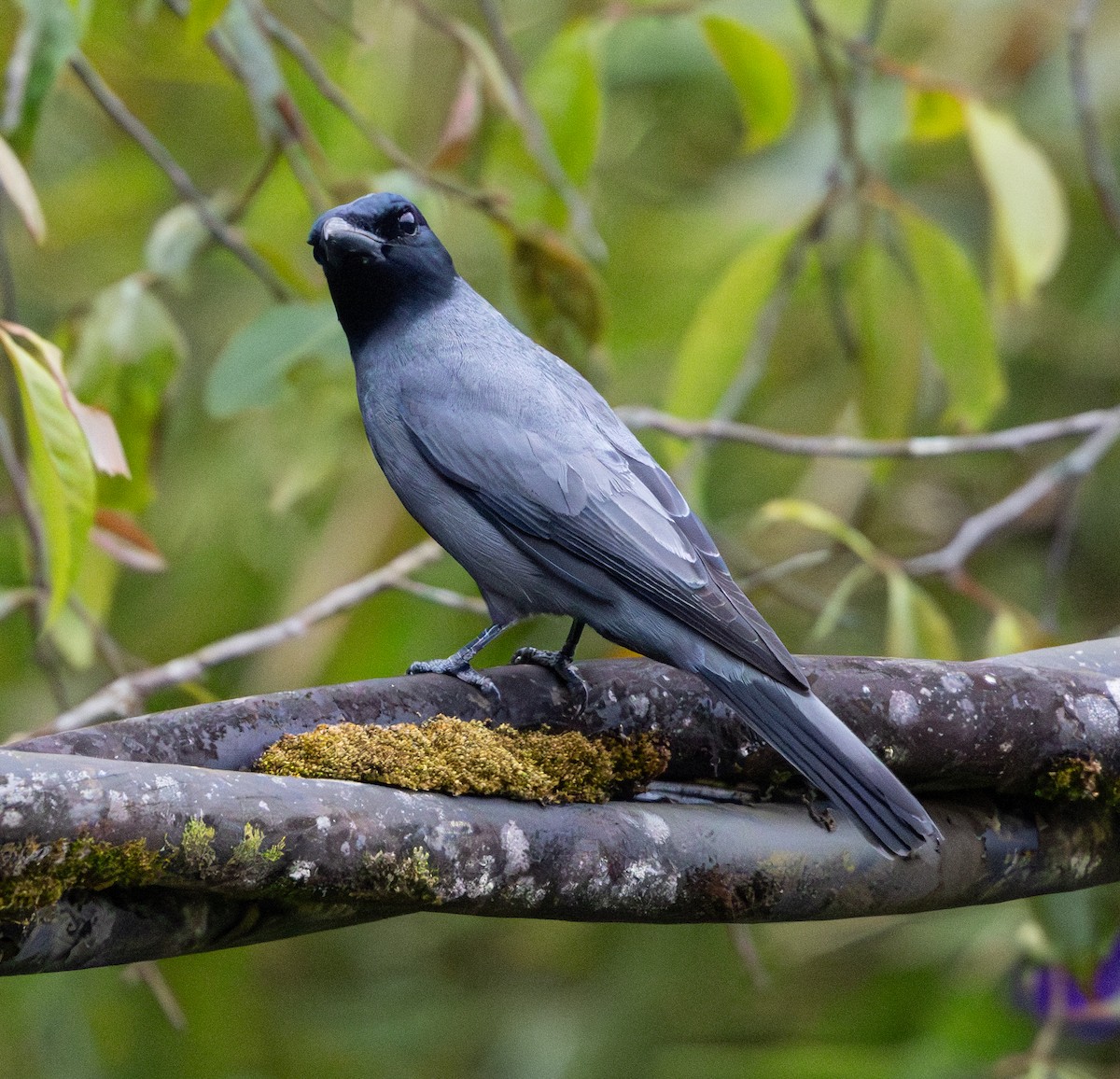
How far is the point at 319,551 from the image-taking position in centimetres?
574

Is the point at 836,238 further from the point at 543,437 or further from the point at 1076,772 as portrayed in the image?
the point at 1076,772

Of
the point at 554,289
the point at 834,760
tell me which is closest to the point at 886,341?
the point at 554,289

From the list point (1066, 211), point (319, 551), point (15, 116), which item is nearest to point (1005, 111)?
point (1066, 211)

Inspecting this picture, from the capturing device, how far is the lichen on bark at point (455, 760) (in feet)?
6.94

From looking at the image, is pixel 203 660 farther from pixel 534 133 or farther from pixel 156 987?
pixel 534 133

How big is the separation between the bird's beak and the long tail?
1488 millimetres

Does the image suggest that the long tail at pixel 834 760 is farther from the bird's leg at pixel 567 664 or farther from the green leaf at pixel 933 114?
the green leaf at pixel 933 114

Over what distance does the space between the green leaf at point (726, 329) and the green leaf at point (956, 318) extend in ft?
1.23

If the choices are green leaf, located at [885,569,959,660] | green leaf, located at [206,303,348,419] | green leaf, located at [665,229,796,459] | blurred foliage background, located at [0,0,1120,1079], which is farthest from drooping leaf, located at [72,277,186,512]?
green leaf, located at [885,569,959,660]

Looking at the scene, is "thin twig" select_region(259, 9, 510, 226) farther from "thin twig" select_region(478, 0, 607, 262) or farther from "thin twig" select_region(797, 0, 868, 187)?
"thin twig" select_region(797, 0, 868, 187)

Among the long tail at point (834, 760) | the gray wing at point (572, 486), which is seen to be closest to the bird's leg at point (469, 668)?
the gray wing at point (572, 486)

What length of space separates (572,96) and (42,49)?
1.65 m

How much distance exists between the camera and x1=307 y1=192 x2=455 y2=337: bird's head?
3.48 meters

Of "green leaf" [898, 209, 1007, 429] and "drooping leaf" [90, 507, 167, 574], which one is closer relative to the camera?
"drooping leaf" [90, 507, 167, 574]
